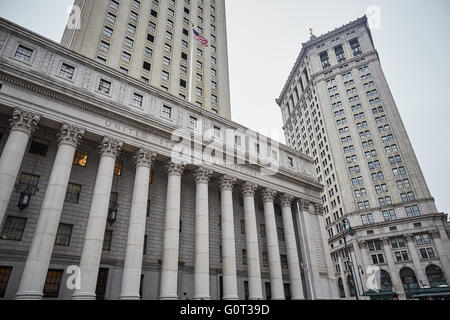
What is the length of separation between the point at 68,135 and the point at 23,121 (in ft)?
9.93

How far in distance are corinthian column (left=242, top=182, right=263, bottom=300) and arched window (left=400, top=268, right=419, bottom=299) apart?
51.5 m

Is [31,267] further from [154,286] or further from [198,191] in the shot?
[198,191]

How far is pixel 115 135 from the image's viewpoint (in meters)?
23.6

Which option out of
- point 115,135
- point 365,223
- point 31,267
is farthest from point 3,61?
point 365,223

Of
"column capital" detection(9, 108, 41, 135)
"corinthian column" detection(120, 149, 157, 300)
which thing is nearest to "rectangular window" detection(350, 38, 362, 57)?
"corinthian column" detection(120, 149, 157, 300)

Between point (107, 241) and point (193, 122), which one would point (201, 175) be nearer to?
point (193, 122)

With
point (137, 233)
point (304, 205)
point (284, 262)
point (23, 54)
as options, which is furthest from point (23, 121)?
point (304, 205)

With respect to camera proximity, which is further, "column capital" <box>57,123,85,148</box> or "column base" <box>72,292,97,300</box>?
"column capital" <box>57,123,85,148</box>

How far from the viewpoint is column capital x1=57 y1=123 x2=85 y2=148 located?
69.3 ft

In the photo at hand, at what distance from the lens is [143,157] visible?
24.3m

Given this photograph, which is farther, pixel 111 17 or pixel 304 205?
pixel 111 17

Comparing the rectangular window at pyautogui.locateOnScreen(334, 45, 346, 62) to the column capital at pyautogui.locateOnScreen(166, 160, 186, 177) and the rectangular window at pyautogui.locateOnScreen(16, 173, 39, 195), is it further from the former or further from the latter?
the rectangular window at pyautogui.locateOnScreen(16, 173, 39, 195)

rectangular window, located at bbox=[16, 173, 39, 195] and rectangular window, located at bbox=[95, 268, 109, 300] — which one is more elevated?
rectangular window, located at bbox=[16, 173, 39, 195]

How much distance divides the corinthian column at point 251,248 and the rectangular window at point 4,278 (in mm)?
19520
